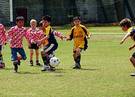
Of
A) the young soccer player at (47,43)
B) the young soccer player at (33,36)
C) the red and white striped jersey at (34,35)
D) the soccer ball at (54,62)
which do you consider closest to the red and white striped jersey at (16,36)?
the young soccer player at (47,43)

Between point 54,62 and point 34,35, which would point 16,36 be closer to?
point 54,62

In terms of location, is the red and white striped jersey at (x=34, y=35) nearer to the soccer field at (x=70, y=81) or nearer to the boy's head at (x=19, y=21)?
the soccer field at (x=70, y=81)

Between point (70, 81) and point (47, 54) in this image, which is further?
point (47, 54)

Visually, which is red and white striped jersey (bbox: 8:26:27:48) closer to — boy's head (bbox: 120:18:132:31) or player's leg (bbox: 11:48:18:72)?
player's leg (bbox: 11:48:18:72)

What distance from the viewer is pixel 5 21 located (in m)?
69.6

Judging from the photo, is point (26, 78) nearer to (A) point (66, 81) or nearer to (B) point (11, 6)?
(A) point (66, 81)

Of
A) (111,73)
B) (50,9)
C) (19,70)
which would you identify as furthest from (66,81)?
(50,9)

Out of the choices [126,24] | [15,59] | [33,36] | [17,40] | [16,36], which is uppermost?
[126,24]

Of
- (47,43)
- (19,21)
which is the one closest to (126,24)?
(47,43)

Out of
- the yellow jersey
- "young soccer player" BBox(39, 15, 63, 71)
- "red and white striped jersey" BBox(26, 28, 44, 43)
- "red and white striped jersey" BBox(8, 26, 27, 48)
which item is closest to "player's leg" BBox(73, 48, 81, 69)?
the yellow jersey

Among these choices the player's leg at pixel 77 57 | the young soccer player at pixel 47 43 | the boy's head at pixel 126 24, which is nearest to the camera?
the boy's head at pixel 126 24

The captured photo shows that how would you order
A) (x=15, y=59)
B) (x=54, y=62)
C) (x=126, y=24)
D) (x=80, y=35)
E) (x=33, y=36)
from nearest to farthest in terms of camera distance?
(x=126, y=24) → (x=15, y=59) → (x=54, y=62) → (x=80, y=35) → (x=33, y=36)

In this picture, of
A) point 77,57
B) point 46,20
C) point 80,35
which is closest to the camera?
point 46,20

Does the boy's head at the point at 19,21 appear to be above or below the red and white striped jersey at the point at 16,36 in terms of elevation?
above
